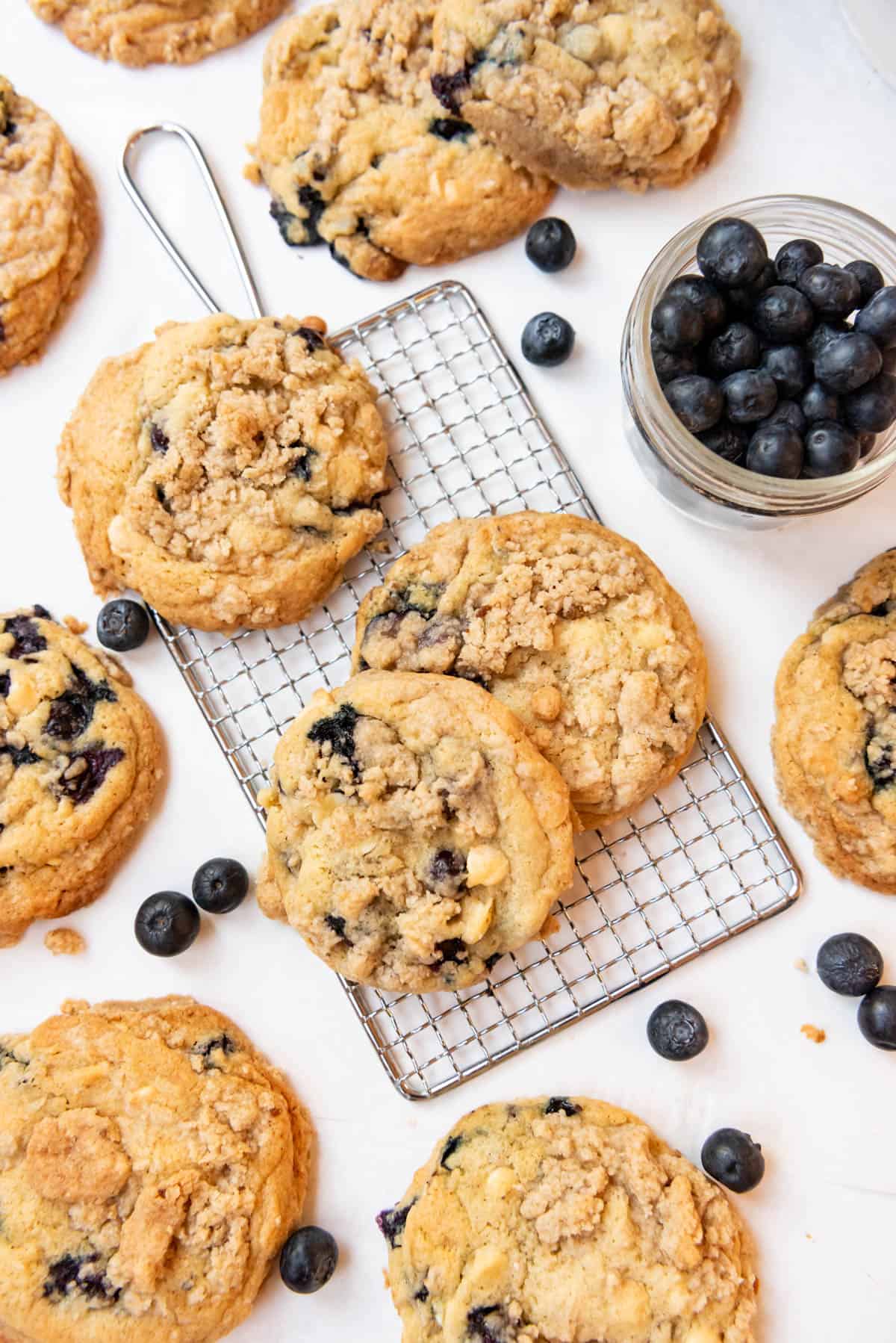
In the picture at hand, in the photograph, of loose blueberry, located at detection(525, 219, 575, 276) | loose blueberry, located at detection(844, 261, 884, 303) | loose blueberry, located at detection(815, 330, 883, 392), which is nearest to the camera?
loose blueberry, located at detection(815, 330, 883, 392)

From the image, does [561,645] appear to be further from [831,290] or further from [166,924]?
[166,924]

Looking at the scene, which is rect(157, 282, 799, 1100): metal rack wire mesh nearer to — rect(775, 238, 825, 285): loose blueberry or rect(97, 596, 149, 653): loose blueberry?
rect(97, 596, 149, 653): loose blueberry

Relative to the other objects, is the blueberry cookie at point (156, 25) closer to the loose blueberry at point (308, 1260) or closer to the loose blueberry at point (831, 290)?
the loose blueberry at point (831, 290)

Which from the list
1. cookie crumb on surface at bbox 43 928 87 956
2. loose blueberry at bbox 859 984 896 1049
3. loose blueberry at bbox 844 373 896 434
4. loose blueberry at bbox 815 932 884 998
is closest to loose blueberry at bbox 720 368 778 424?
loose blueberry at bbox 844 373 896 434

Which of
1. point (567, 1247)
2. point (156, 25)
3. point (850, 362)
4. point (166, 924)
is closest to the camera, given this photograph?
point (850, 362)

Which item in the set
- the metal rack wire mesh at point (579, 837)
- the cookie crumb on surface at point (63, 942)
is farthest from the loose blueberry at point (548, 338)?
the cookie crumb on surface at point (63, 942)

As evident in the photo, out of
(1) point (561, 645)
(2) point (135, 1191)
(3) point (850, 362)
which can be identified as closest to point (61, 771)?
(2) point (135, 1191)
